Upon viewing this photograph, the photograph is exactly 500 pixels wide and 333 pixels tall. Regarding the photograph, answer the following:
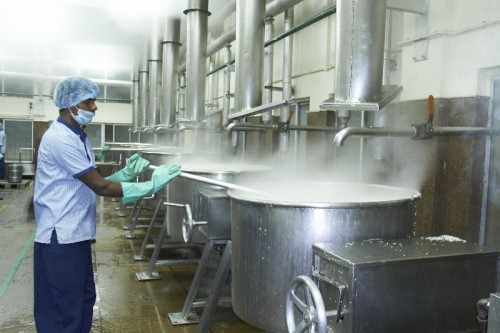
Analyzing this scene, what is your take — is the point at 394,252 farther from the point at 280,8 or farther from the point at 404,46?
the point at 280,8

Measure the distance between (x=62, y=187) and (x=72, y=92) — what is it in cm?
42

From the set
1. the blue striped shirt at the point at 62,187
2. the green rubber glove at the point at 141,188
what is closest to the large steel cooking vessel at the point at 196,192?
the green rubber glove at the point at 141,188

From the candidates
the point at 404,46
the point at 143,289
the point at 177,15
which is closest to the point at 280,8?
the point at 404,46

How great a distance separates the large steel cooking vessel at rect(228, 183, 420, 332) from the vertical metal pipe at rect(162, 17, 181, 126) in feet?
11.7

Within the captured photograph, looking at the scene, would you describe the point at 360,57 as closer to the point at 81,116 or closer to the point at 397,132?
the point at 397,132

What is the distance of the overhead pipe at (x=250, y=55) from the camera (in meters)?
2.98

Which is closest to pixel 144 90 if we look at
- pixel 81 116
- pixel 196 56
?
pixel 196 56

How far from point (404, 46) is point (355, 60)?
2.35ft

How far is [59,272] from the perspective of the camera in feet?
6.31

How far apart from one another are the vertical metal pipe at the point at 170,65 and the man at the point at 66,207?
3119 mm

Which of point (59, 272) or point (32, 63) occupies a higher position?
point (32, 63)

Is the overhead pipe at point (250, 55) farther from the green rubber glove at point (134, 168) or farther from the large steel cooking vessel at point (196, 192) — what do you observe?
the green rubber glove at point (134, 168)

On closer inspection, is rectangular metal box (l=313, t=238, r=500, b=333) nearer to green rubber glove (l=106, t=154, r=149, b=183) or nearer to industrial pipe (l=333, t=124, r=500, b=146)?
industrial pipe (l=333, t=124, r=500, b=146)

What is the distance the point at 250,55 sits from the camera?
9.86ft
